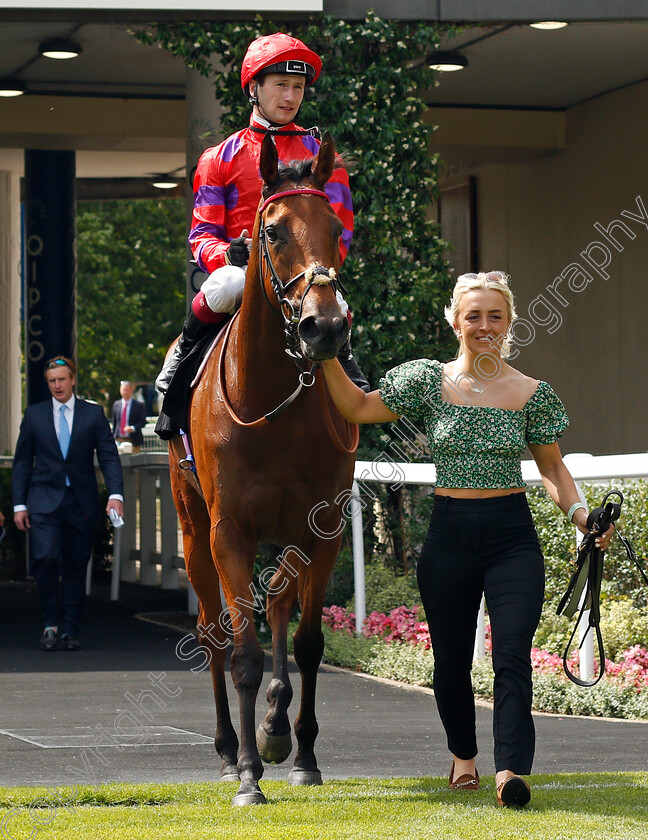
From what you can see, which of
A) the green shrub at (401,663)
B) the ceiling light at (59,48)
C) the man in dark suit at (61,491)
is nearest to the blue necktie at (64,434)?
the man in dark suit at (61,491)

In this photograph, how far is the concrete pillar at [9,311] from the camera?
897 inches

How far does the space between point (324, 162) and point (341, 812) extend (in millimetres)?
2215

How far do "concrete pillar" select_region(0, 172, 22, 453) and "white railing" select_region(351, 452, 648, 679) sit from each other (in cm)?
1457

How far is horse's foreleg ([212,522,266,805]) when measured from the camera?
486 centimetres

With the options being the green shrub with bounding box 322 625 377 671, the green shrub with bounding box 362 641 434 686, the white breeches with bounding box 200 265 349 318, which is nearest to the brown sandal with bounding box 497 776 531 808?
the white breeches with bounding box 200 265 349 318

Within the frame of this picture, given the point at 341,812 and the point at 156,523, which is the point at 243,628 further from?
the point at 156,523

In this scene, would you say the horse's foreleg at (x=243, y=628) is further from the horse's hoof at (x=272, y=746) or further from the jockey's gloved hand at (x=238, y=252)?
the jockey's gloved hand at (x=238, y=252)

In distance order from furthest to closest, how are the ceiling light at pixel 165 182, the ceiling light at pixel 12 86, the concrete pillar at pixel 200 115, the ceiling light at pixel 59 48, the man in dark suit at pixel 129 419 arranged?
the man in dark suit at pixel 129 419 < the ceiling light at pixel 165 182 < the ceiling light at pixel 12 86 < the ceiling light at pixel 59 48 < the concrete pillar at pixel 200 115

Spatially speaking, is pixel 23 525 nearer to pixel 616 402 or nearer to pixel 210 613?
pixel 210 613

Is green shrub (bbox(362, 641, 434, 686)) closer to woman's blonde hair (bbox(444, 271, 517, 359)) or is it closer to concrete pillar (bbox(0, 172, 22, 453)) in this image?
woman's blonde hair (bbox(444, 271, 517, 359))

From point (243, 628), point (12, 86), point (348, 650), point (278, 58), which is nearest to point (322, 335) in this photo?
point (243, 628)

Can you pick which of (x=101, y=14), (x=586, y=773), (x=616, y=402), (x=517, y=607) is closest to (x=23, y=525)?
(x=101, y=14)

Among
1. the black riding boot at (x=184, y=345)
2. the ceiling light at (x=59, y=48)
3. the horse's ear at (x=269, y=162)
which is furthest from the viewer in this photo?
the ceiling light at (x=59, y=48)

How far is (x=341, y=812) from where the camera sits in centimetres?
455
